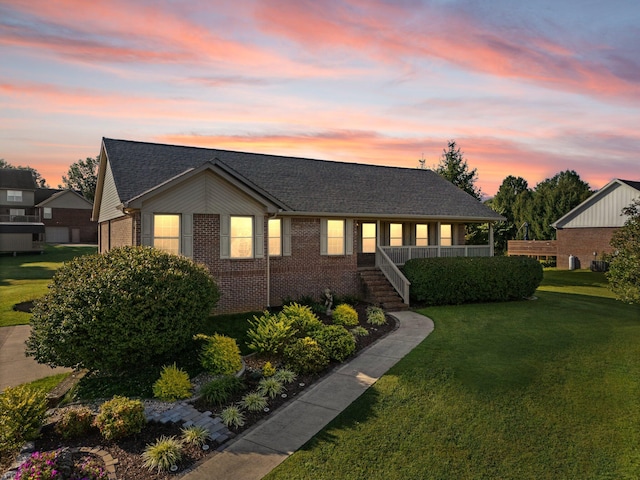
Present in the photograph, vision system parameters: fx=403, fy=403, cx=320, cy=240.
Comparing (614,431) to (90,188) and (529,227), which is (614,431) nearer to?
(529,227)

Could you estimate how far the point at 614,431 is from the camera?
7.06 m

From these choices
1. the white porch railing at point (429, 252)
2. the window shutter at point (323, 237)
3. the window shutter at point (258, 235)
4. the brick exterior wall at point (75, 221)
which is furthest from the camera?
the brick exterior wall at point (75, 221)

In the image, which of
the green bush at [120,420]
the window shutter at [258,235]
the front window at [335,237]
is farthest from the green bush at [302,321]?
the front window at [335,237]

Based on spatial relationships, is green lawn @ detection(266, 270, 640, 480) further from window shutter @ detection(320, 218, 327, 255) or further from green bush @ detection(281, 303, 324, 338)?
window shutter @ detection(320, 218, 327, 255)

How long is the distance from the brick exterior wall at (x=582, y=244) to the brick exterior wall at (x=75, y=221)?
196ft

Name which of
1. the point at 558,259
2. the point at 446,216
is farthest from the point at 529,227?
the point at 446,216

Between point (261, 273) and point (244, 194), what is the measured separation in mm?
3104

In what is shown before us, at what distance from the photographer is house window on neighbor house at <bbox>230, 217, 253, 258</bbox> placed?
15.2 meters

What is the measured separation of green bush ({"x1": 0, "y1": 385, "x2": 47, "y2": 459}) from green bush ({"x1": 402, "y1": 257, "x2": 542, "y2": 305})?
46.2 feet

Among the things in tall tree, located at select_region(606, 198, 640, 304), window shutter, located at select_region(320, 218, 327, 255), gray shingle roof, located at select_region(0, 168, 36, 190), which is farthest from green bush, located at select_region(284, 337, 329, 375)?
gray shingle roof, located at select_region(0, 168, 36, 190)

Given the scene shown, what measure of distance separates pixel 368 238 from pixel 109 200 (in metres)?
12.7

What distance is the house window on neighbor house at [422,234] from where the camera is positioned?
22797 mm

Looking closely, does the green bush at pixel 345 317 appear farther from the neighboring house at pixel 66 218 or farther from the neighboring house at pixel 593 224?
the neighboring house at pixel 66 218

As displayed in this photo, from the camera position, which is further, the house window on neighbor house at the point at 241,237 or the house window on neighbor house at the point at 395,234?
the house window on neighbor house at the point at 395,234
